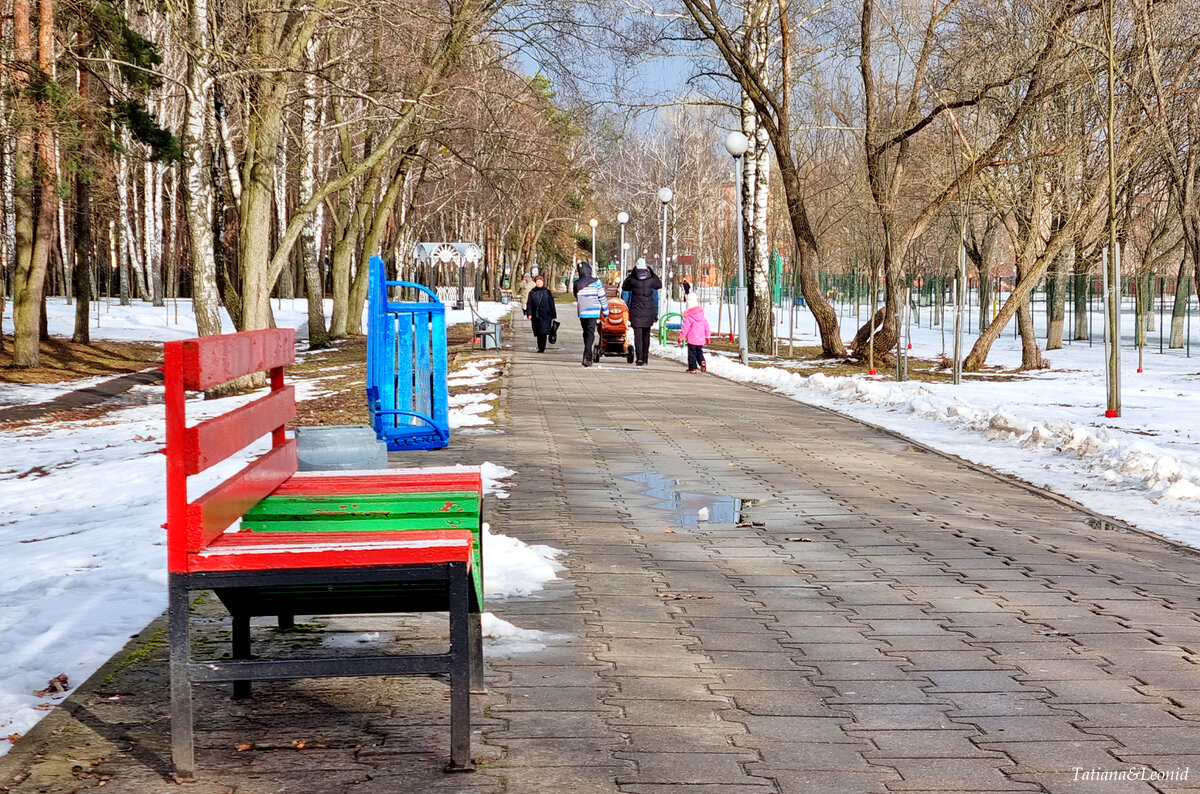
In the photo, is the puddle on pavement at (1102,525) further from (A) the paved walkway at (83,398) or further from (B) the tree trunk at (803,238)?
(B) the tree trunk at (803,238)

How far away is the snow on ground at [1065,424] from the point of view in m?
9.05

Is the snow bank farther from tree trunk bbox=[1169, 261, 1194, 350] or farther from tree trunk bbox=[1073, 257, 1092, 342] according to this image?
tree trunk bbox=[1073, 257, 1092, 342]

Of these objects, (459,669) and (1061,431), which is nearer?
(459,669)

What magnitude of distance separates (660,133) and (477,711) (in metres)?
84.5

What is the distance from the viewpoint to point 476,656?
4.43 meters

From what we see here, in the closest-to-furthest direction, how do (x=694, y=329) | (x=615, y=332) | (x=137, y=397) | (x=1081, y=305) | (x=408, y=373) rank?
(x=408, y=373), (x=694, y=329), (x=137, y=397), (x=615, y=332), (x=1081, y=305)

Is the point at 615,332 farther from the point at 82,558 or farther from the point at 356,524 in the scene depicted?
the point at 356,524

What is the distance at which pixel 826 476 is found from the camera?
32.6 feet

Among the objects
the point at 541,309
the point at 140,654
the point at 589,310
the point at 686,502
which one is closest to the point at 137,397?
the point at 541,309

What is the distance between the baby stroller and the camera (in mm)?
24578

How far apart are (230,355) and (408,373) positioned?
7.93 m

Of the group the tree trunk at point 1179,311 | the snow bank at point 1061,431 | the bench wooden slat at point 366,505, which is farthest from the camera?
the tree trunk at point 1179,311

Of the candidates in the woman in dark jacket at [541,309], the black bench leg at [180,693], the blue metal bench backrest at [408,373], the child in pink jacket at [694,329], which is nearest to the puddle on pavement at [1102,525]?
the blue metal bench backrest at [408,373]

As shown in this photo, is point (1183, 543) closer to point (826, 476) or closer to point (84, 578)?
point (826, 476)
